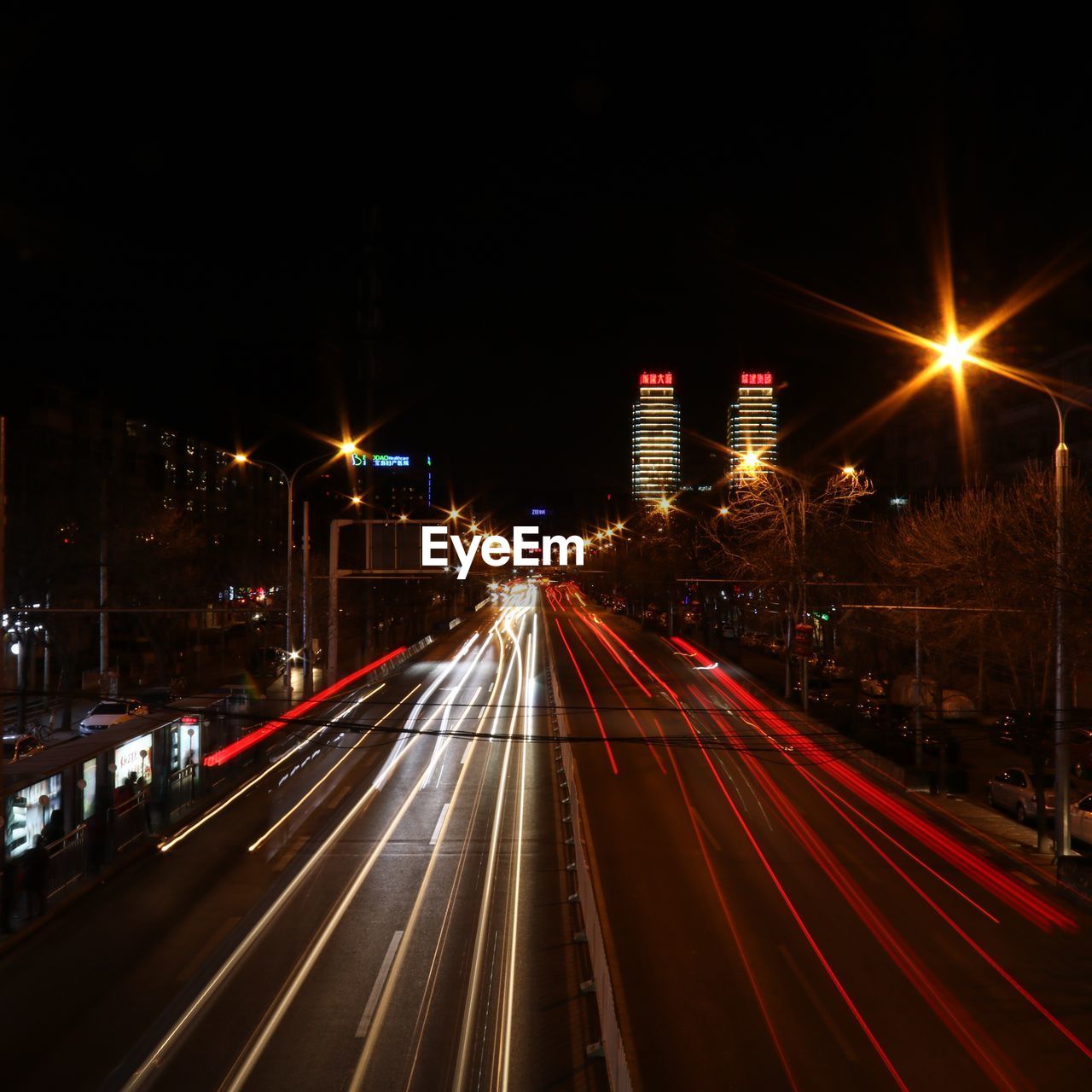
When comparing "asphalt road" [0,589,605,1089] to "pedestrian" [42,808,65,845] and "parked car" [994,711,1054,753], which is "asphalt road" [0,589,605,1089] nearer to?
"pedestrian" [42,808,65,845]

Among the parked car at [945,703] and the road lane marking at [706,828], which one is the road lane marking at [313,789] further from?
the parked car at [945,703]

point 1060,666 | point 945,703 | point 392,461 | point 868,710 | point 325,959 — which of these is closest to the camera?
point 325,959

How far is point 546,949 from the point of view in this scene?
38.5ft

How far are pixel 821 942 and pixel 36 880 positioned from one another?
33.1 feet

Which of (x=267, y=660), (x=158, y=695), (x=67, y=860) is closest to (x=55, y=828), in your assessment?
(x=67, y=860)

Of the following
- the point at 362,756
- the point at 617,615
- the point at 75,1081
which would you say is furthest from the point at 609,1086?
the point at 617,615

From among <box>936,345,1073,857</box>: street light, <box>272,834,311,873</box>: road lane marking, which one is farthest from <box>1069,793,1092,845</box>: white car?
<box>272,834,311,873</box>: road lane marking

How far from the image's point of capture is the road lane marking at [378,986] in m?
9.58

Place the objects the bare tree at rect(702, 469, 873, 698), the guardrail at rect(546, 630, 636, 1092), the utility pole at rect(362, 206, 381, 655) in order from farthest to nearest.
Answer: the utility pole at rect(362, 206, 381, 655) → the bare tree at rect(702, 469, 873, 698) → the guardrail at rect(546, 630, 636, 1092)

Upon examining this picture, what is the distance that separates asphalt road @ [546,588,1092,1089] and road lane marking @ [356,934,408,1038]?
2.55 metres

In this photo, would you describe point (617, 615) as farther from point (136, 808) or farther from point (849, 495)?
point (136, 808)

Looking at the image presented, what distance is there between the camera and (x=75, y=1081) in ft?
28.1

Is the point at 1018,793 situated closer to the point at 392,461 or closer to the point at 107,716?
the point at 107,716

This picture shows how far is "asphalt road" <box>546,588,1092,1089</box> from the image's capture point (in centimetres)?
905
